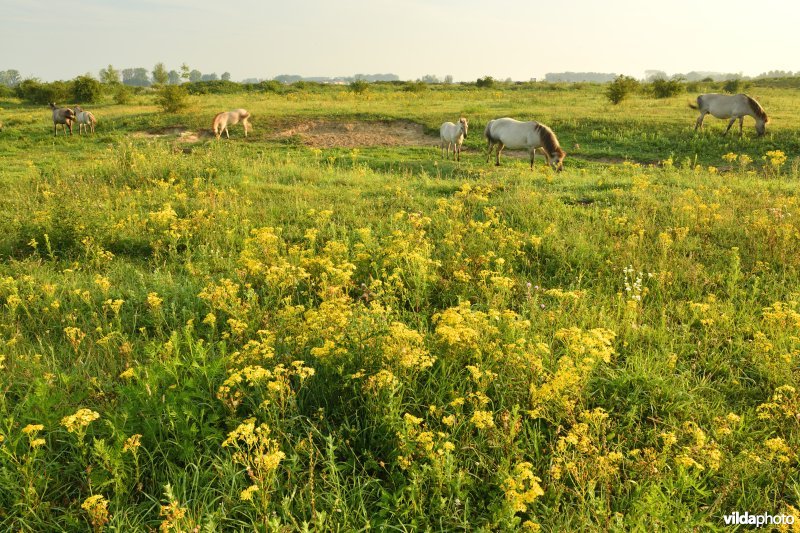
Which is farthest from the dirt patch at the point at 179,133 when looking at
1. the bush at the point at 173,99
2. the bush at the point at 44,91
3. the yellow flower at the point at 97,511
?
the yellow flower at the point at 97,511

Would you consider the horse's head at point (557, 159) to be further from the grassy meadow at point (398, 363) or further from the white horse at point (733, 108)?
the white horse at point (733, 108)

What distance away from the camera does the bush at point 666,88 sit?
2977 centimetres

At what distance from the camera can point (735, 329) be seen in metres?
4.55

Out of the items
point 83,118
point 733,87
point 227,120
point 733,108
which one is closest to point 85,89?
point 83,118

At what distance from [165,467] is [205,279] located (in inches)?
113

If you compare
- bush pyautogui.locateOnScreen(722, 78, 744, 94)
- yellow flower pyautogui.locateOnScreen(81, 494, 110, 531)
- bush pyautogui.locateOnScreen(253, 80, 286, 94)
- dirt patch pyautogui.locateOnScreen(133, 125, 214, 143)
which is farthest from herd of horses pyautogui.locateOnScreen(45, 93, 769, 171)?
bush pyautogui.locateOnScreen(722, 78, 744, 94)

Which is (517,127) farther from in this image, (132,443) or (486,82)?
(486,82)

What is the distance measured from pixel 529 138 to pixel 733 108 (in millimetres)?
9935

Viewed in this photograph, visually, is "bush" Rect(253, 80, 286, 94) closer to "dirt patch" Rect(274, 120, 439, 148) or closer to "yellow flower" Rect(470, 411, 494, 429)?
"dirt patch" Rect(274, 120, 439, 148)

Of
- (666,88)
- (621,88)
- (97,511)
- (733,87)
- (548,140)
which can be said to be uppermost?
(733,87)

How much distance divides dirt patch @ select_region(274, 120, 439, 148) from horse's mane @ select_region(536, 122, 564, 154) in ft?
18.8

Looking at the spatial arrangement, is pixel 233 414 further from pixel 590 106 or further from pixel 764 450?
pixel 590 106

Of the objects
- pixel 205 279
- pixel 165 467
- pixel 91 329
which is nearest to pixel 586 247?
pixel 205 279

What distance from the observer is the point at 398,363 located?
125 inches
